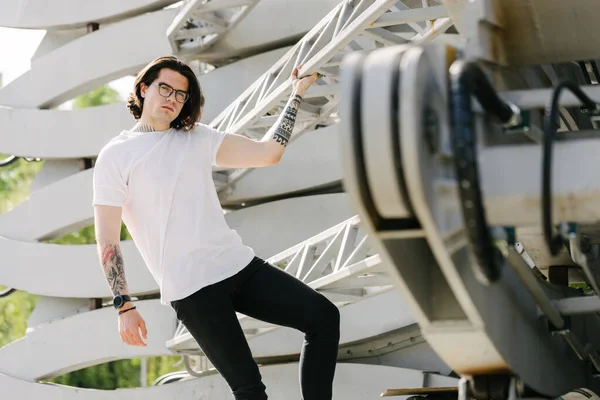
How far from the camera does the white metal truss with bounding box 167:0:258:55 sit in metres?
11.2

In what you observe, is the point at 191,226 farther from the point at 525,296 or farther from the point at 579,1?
the point at 579,1

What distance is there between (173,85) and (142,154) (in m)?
0.39

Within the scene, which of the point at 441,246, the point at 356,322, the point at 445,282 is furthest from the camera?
the point at 356,322

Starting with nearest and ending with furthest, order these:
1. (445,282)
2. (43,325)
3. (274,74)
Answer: (445,282) < (274,74) < (43,325)

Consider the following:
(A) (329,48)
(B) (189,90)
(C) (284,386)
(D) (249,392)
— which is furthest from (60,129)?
(D) (249,392)

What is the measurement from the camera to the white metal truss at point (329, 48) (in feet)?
27.5

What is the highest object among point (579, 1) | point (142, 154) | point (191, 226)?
point (579, 1)

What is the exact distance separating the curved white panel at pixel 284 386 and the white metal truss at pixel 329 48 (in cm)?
251

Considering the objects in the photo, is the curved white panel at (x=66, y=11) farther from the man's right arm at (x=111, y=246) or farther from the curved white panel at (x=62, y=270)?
the man's right arm at (x=111, y=246)

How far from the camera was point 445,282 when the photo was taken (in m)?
4.37

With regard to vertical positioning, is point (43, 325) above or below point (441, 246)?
below

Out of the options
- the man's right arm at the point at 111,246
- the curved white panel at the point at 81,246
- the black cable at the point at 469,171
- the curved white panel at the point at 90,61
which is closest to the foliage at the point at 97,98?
the curved white panel at the point at 90,61

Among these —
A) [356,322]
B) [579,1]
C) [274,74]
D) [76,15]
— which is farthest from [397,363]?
[579,1]

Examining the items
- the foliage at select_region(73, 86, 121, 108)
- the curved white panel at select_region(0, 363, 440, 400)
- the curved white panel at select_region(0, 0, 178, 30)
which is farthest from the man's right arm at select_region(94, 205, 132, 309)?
the foliage at select_region(73, 86, 121, 108)
